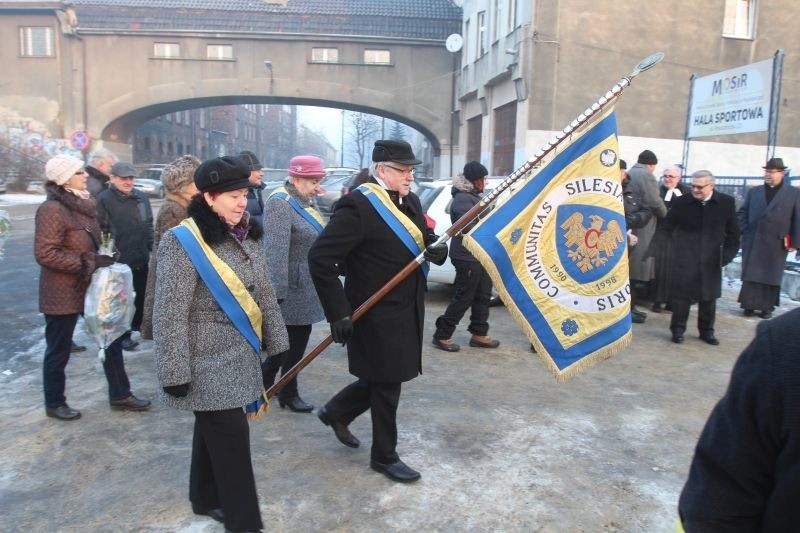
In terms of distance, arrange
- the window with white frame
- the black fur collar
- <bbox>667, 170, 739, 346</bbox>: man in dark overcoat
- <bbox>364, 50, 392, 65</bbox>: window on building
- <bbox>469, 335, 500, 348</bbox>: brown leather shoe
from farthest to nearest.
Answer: the window with white frame
<bbox>364, 50, 392, 65</bbox>: window on building
<bbox>667, 170, 739, 346</bbox>: man in dark overcoat
<bbox>469, 335, 500, 348</bbox>: brown leather shoe
the black fur collar

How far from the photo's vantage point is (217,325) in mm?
2791

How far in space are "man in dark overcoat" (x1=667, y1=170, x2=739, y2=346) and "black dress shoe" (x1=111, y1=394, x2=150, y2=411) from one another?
17.7 ft

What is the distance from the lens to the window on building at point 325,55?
96.1ft

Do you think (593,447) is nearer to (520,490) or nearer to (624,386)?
(520,490)

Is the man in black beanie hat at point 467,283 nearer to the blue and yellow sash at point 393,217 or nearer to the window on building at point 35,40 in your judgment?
the blue and yellow sash at point 393,217

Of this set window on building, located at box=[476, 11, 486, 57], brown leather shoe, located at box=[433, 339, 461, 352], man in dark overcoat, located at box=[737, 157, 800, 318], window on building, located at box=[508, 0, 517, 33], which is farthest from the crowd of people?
window on building, located at box=[476, 11, 486, 57]

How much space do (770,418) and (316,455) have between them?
10.2ft

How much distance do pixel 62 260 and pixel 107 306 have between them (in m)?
0.42

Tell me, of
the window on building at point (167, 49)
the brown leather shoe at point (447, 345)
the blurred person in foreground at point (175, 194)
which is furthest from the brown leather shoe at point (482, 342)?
the window on building at point (167, 49)

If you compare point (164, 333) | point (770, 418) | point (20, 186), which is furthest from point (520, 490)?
point (20, 186)

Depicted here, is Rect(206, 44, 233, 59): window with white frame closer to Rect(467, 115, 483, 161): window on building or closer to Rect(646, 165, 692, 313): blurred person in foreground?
Rect(467, 115, 483, 161): window on building

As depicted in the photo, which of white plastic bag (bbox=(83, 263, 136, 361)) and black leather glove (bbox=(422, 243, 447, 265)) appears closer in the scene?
black leather glove (bbox=(422, 243, 447, 265))

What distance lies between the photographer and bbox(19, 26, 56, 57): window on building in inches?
1215

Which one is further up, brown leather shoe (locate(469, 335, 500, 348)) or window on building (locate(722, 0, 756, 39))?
window on building (locate(722, 0, 756, 39))
